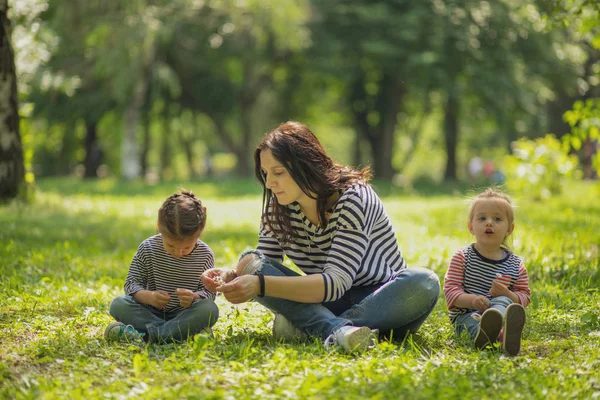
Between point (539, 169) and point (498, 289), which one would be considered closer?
point (498, 289)

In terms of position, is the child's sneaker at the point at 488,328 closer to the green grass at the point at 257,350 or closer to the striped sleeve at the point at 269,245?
the green grass at the point at 257,350

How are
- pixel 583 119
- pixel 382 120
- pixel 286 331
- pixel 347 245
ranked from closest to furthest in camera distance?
1. pixel 347 245
2. pixel 286 331
3. pixel 583 119
4. pixel 382 120

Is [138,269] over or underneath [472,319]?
over

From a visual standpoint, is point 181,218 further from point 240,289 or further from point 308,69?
point 308,69

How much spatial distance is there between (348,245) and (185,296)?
3.21 ft

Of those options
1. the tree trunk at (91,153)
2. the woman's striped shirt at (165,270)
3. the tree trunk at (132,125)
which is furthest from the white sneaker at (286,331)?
the tree trunk at (91,153)

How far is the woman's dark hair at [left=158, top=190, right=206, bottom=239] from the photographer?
14.2 feet

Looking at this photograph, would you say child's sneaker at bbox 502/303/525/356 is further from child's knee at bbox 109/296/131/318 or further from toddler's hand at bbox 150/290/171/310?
child's knee at bbox 109/296/131/318

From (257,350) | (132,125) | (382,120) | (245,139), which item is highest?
Result: (382,120)

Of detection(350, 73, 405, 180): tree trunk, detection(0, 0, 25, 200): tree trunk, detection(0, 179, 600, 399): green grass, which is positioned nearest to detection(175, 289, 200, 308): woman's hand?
detection(0, 179, 600, 399): green grass

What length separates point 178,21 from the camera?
24234mm

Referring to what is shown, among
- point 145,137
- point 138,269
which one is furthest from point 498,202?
point 145,137

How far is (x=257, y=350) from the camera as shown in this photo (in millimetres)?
3957

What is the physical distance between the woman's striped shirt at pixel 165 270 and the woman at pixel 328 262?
33 cm
